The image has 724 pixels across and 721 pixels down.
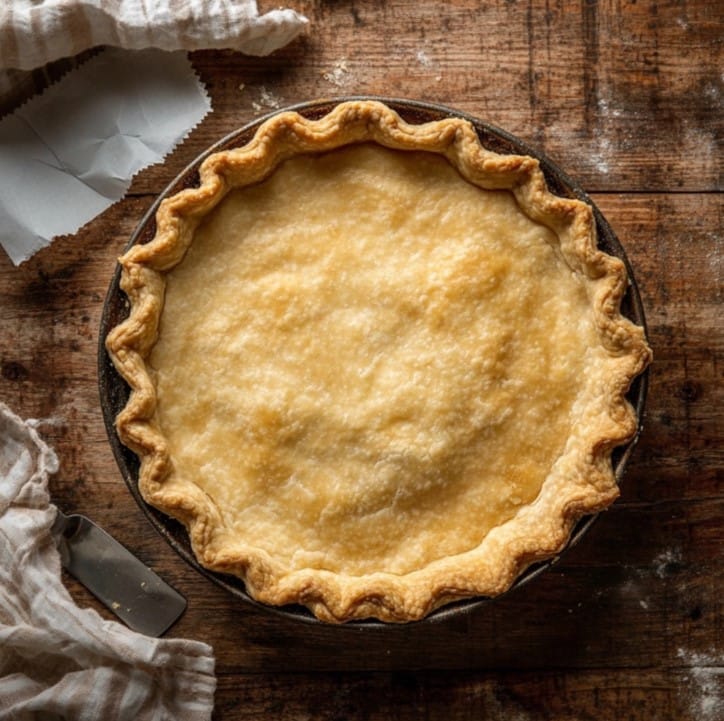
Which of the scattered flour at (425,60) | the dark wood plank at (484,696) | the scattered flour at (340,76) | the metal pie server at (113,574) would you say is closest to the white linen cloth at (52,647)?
the metal pie server at (113,574)

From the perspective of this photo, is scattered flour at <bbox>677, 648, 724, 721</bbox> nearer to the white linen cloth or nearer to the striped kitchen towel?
the white linen cloth

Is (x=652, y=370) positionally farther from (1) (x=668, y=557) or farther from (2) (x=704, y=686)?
(2) (x=704, y=686)

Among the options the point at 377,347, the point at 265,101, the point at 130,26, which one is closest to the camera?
the point at 377,347

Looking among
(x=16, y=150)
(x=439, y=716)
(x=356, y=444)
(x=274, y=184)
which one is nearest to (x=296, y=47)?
(x=274, y=184)

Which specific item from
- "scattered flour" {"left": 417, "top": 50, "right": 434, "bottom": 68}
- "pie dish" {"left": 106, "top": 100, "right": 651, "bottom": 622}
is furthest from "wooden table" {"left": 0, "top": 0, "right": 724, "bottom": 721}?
"pie dish" {"left": 106, "top": 100, "right": 651, "bottom": 622}

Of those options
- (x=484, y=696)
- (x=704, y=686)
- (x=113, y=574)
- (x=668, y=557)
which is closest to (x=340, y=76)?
(x=113, y=574)

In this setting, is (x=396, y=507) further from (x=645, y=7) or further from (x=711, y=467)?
(x=645, y=7)

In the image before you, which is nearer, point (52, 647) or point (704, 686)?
point (52, 647)
